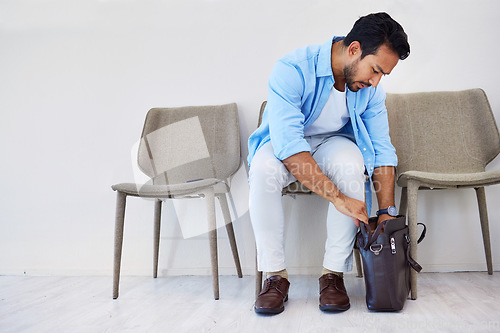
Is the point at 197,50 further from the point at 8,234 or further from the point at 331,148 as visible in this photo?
the point at 8,234

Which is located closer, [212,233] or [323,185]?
[323,185]

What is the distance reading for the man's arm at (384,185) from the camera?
137cm

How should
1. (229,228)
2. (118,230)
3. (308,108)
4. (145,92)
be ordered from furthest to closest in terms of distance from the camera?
(145,92)
(229,228)
(118,230)
(308,108)

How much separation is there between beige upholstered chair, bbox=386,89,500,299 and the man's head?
0.56 m

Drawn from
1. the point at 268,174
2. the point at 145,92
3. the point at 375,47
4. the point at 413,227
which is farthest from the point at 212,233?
the point at 145,92

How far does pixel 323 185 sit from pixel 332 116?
0.88 ft

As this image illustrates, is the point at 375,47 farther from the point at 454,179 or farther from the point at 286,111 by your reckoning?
the point at 454,179

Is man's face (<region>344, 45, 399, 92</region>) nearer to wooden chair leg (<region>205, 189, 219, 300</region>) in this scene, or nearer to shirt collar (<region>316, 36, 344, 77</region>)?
shirt collar (<region>316, 36, 344, 77</region>)

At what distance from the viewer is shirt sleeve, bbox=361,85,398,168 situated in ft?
4.72

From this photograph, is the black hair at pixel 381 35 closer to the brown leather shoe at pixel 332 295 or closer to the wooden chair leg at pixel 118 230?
the brown leather shoe at pixel 332 295

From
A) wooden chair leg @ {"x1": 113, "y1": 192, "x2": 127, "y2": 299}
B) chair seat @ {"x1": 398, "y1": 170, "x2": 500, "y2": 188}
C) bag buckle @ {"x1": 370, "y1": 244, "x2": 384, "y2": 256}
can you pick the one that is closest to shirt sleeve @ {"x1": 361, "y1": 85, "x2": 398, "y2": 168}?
chair seat @ {"x1": 398, "y1": 170, "x2": 500, "y2": 188}

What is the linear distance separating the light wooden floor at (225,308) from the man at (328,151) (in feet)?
0.31

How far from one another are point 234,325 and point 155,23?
1507mm

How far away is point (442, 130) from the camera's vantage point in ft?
5.73
